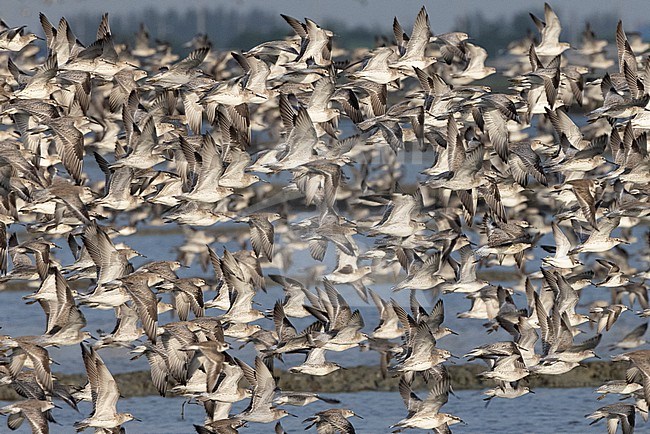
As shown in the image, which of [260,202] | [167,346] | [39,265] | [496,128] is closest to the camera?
[167,346]

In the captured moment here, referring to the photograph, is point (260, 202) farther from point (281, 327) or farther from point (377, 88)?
point (281, 327)

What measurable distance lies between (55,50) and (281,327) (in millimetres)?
4901

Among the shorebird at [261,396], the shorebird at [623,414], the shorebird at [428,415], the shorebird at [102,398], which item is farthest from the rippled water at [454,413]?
the shorebird at [102,398]

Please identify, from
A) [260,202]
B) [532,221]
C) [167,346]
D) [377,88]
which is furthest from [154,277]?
[260,202]

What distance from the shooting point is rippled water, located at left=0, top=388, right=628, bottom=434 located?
55.1 ft

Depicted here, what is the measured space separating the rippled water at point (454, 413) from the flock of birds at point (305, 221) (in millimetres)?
529

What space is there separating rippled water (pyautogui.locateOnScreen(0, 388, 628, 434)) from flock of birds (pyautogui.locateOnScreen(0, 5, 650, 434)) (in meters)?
0.53

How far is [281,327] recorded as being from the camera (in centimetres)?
1499

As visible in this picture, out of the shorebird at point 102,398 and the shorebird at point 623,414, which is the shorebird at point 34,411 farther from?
the shorebird at point 623,414

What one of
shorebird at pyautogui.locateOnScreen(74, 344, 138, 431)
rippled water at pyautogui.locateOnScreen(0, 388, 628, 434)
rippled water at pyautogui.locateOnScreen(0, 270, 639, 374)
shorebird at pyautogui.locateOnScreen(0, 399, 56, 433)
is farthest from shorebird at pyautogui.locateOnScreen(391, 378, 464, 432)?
rippled water at pyautogui.locateOnScreen(0, 270, 639, 374)

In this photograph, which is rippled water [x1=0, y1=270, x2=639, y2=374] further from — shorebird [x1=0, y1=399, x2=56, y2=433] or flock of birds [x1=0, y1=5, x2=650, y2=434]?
shorebird [x1=0, y1=399, x2=56, y2=433]

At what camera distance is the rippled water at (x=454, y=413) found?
16781mm

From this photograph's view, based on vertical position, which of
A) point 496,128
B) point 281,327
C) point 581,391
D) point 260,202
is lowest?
point 260,202

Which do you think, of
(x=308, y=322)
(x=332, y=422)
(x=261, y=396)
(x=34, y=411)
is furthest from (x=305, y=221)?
(x=34, y=411)
